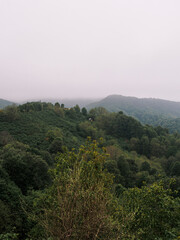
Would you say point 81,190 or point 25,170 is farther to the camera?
point 25,170

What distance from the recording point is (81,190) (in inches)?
195

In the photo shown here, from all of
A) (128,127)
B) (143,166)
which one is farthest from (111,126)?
(143,166)

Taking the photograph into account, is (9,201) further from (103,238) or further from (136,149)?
(136,149)

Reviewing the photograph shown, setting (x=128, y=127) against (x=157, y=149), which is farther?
(x=128, y=127)

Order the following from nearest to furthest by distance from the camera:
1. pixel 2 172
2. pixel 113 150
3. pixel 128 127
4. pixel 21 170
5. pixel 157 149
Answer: pixel 2 172 < pixel 21 170 < pixel 113 150 < pixel 157 149 < pixel 128 127

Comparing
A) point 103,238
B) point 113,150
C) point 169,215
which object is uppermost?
point 103,238

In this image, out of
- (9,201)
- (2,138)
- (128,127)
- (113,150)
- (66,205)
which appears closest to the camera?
(66,205)

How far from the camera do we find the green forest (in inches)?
169

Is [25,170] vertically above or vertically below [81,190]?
below

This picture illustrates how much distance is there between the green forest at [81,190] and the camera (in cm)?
429

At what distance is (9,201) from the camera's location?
1242 cm

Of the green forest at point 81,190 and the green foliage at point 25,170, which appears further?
the green foliage at point 25,170

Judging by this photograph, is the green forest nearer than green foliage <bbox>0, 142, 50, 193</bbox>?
Yes

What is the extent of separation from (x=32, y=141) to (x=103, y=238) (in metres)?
34.0
